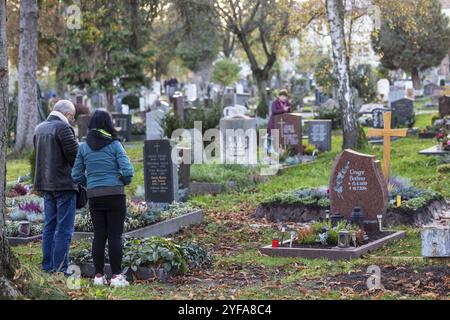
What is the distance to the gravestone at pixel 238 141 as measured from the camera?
2009 centimetres

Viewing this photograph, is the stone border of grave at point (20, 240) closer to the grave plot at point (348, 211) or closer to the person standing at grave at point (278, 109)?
the grave plot at point (348, 211)

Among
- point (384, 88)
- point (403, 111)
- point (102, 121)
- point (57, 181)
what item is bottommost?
point (57, 181)

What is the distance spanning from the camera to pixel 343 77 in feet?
72.9

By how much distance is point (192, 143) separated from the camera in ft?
70.1

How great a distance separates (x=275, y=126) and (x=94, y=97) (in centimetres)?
2068

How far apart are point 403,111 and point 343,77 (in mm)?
7562

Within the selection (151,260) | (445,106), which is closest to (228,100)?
(445,106)

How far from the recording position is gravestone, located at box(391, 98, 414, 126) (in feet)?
94.9

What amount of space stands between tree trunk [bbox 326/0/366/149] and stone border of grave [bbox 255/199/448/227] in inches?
314

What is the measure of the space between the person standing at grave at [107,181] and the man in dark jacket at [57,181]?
2.77 feet

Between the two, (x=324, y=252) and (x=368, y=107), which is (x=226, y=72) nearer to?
(x=368, y=107)

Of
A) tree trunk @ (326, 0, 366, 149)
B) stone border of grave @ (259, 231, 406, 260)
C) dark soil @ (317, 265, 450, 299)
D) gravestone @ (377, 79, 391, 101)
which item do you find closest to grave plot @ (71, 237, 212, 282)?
stone border of grave @ (259, 231, 406, 260)

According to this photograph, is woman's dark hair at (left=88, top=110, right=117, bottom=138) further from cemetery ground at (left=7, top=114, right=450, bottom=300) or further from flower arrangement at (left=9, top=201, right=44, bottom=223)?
flower arrangement at (left=9, top=201, right=44, bottom=223)

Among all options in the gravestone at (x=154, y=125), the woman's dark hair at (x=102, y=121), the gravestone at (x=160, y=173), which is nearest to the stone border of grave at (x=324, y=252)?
the woman's dark hair at (x=102, y=121)
